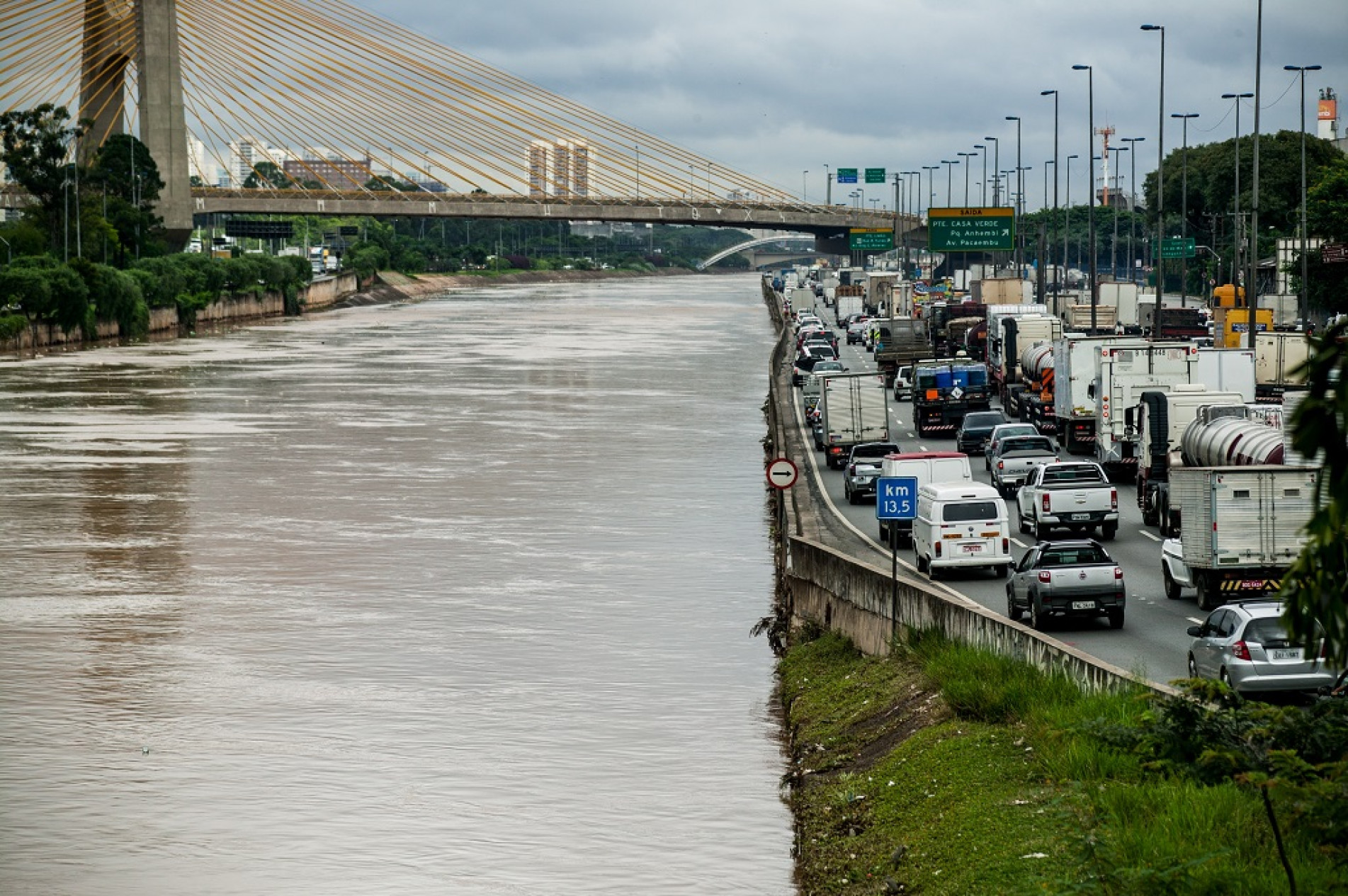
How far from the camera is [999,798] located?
1705 centimetres

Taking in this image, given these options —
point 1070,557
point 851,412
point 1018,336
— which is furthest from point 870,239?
point 1070,557

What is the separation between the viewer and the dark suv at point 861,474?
144 ft

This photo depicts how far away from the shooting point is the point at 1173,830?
13.8 m

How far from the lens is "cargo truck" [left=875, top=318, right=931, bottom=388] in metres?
82.8

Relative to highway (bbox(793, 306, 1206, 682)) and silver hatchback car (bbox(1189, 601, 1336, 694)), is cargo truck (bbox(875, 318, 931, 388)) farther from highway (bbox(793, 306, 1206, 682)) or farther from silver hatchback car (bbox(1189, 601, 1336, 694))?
silver hatchback car (bbox(1189, 601, 1336, 694))

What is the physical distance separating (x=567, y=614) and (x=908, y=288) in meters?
93.1

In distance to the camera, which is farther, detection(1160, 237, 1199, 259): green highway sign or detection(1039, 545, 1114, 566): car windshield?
detection(1160, 237, 1199, 259): green highway sign

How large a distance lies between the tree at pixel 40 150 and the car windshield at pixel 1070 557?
4138 inches

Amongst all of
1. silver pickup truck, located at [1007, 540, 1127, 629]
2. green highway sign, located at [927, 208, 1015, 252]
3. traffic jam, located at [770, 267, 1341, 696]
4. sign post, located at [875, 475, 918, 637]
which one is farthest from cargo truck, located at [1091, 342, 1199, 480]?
green highway sign, located at [927, 208, 1015, 252]

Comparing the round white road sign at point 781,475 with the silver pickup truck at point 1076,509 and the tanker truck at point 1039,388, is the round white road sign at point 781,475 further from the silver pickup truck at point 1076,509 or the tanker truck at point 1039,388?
the tanker truck at point 1039,388

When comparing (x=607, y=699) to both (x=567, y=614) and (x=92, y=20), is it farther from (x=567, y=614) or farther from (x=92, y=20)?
(x=92, y=20)

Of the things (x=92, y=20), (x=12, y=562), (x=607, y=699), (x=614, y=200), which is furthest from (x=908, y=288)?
(x=607, y=699)

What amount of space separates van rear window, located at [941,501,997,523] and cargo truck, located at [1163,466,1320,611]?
14.4 ft

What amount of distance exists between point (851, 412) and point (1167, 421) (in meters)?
11.8
